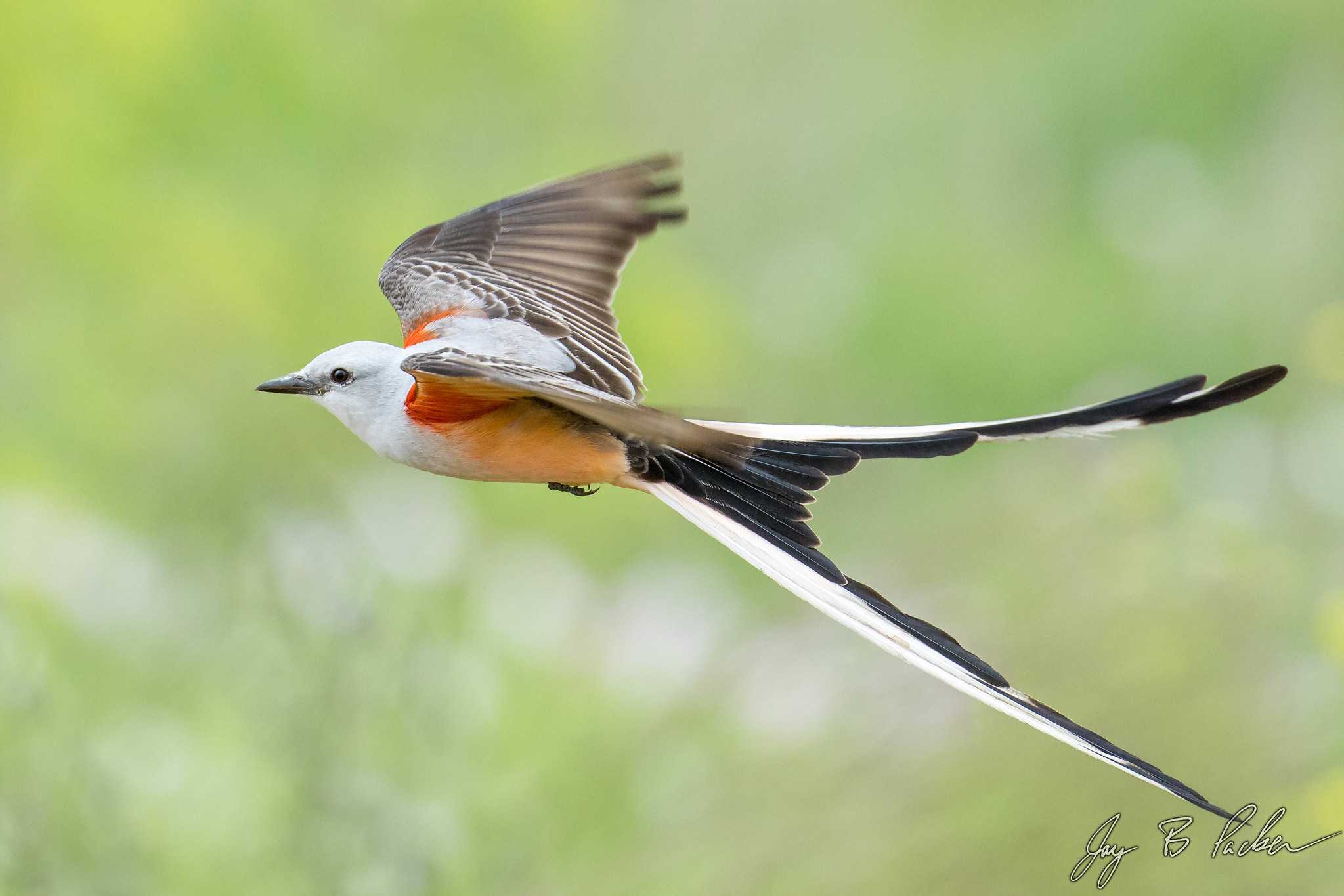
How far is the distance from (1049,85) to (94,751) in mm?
3418

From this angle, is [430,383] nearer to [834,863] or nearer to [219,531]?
[834,863]

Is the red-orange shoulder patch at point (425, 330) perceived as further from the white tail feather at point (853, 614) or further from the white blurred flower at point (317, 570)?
the white blurred flower at point (317, 570)

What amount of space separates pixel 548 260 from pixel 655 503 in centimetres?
158

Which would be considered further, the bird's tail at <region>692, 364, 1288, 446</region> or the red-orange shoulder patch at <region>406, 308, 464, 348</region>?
the red-orange shoulder patch at <region>406, 308, 464, 348</region>

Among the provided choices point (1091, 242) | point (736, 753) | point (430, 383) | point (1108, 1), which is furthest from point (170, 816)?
point (1108, 1)

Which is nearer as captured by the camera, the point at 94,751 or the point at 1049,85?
the point at 94,751

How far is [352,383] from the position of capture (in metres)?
1.48

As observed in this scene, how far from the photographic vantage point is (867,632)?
4.53ft

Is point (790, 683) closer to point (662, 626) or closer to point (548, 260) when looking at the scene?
point (662, 626)

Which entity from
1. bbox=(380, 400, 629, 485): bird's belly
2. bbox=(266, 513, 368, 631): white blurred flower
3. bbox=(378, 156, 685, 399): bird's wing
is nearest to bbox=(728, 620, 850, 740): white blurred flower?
bbox=(266, 513, 368, 631): white blurred flower

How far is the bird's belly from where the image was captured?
1433mm
